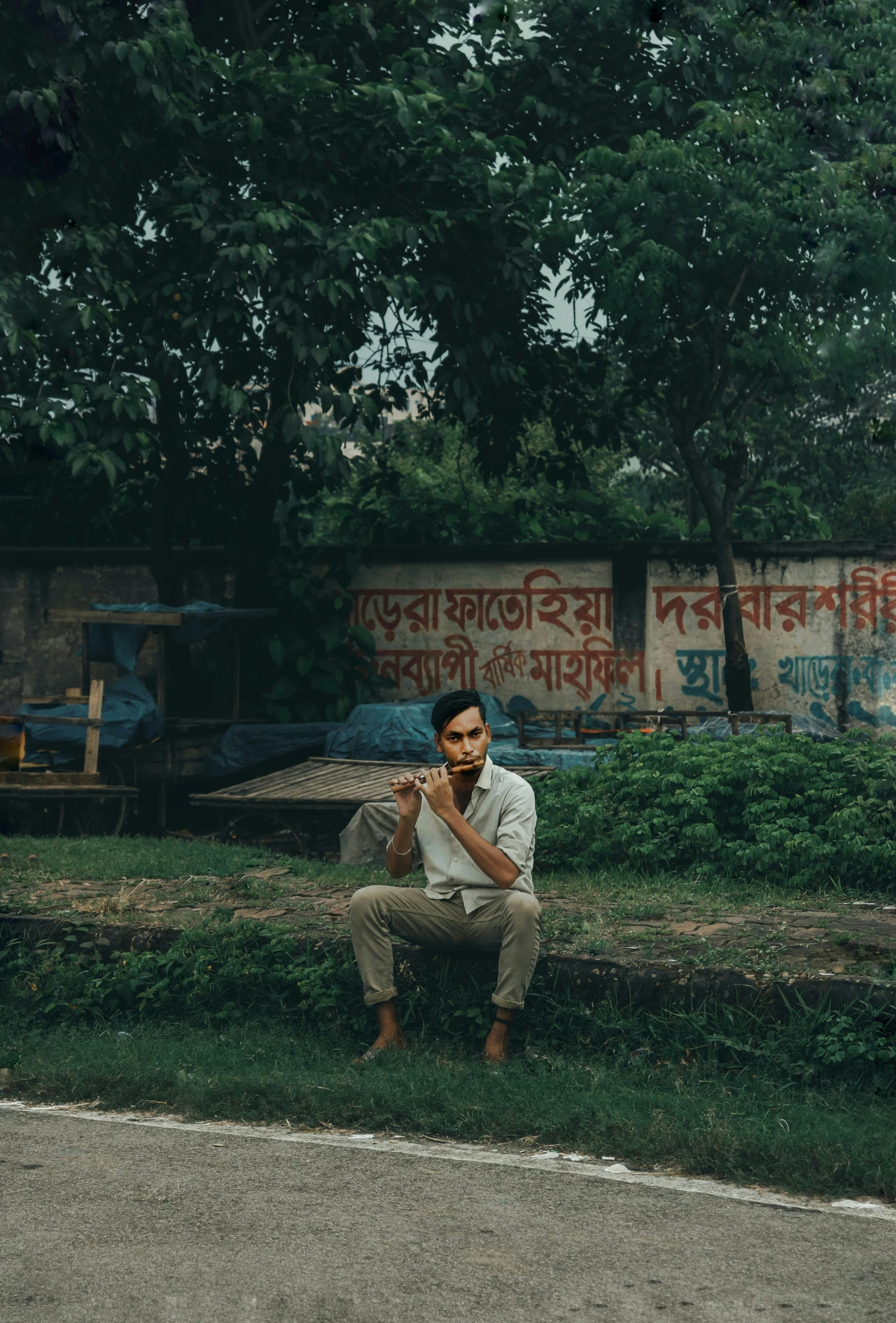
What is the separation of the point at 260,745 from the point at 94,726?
1.84 m

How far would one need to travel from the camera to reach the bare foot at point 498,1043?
4.88m

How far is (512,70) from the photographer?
1309 cm

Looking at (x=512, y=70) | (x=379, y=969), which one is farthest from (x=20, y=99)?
(x=379, y=969)

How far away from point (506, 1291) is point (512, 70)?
12247 mm

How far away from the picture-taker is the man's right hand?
4863 millimetres

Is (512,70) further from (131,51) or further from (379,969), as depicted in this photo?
(379,969)

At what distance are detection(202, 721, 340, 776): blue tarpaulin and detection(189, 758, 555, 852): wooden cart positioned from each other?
1696 millimetres

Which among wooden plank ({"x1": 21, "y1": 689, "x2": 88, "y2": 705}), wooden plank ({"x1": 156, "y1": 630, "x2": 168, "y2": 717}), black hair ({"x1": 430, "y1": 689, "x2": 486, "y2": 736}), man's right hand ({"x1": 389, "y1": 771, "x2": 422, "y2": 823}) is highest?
wooden plank ({"x1": 156, "y1": 630, "x2": 168, "y2": 717})

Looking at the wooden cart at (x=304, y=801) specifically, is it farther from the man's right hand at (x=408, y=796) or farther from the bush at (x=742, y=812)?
the man's right hand at (x=408, y=796)

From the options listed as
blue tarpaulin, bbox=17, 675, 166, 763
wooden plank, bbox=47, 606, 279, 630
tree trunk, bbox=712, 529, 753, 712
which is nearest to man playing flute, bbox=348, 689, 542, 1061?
blue tarpaulin, bbox=17, 675, 166, 763

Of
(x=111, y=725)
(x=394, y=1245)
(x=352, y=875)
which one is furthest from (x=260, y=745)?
(x=394, y=1245)

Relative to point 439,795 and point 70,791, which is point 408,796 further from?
point 70,791

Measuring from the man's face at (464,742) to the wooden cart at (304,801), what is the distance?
392 cm

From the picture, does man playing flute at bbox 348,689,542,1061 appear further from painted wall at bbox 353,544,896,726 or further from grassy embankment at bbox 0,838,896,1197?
painted wall at bbox 353,544,896,726
